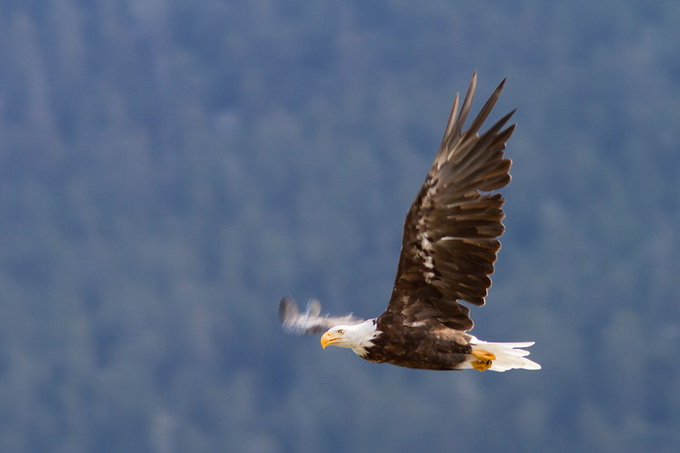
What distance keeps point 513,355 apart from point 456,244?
4.87 feet

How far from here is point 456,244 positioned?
11531 millimetres

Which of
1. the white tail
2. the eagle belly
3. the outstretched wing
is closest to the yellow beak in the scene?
the eagle belly

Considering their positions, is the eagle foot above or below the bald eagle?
below

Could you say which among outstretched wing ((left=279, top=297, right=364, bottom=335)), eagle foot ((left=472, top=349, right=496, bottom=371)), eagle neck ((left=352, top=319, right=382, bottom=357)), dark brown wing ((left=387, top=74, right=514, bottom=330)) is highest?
outstretched wing ((left=279, top=297, right=364, bottom=335))

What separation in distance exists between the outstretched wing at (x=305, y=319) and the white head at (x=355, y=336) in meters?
2.56

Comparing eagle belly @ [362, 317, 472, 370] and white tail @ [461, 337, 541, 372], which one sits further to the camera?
white tail @ [461, 337, 541, 372]

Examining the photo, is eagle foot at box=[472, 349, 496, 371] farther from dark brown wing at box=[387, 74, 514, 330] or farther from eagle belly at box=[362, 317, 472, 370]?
dark brown wing at box=[387, 74, 514, 330]

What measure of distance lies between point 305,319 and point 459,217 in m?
4.12

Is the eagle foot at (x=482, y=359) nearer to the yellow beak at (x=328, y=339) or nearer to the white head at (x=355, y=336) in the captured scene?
the white head at (x=355, y=336)

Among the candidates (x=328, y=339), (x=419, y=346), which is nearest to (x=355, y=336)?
(x=328, y=339)

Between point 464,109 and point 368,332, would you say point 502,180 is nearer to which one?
point 464,109

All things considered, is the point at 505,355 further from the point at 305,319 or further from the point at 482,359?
the point at 305,319

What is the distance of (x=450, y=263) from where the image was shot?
11.6m

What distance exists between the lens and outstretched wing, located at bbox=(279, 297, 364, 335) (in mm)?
14781
